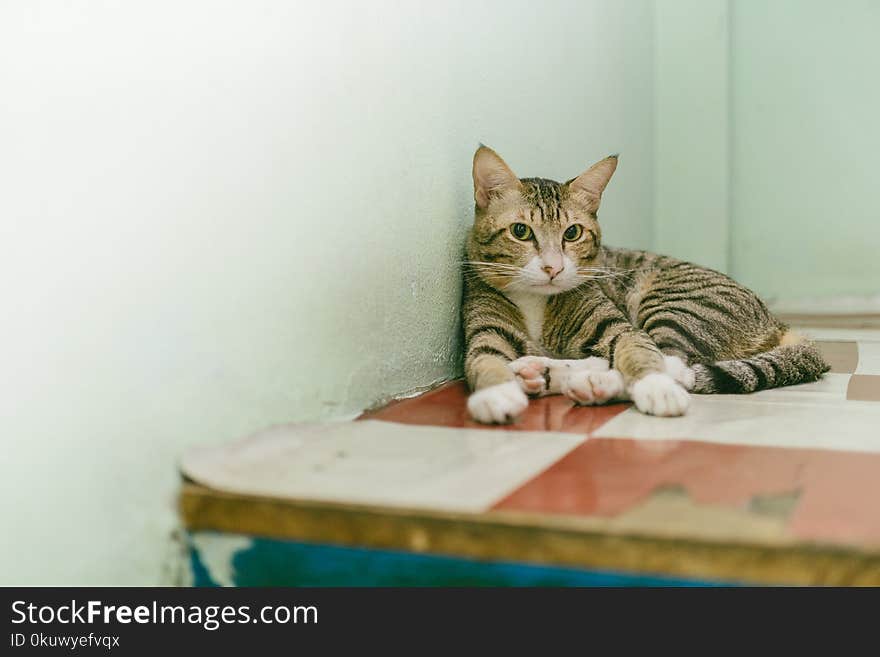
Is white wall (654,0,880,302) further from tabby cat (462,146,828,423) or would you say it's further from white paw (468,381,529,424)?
white paw (468,381,529,424)

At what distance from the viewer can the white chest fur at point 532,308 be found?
2010mm

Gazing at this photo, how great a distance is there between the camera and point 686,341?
1.93m

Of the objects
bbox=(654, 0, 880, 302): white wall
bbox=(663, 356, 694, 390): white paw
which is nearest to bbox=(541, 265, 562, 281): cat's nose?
bbox=(663, 356, 694, 390): white paw

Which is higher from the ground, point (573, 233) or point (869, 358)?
point (573, 233)

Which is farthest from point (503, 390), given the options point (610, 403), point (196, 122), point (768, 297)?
point (768, 297)

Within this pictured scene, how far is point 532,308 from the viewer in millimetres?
2018

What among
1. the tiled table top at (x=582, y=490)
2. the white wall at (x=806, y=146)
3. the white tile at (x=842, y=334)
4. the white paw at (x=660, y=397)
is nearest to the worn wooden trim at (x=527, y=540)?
the tiled table top at (x=582, y=490)

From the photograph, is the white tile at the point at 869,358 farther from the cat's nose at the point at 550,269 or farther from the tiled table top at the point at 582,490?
the cat's nose at the point at 550,269

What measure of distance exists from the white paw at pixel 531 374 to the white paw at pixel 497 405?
0.69ft

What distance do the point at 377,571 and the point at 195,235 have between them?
1.77ft

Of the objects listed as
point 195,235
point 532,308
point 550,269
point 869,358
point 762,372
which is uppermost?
point 195,235

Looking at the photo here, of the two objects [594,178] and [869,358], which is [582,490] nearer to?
[594,178]

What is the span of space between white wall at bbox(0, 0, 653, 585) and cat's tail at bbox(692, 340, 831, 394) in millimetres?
606

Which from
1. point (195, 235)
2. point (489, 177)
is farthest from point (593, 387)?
point (195, 235)
